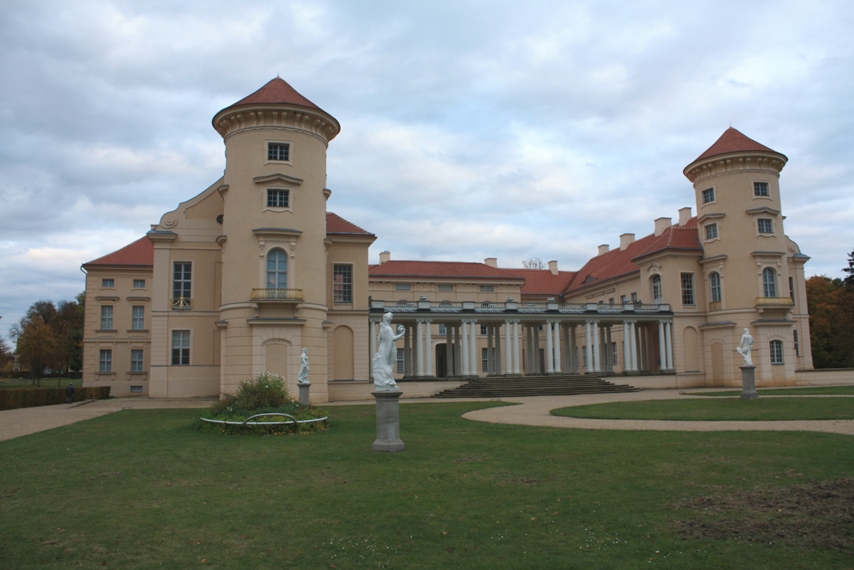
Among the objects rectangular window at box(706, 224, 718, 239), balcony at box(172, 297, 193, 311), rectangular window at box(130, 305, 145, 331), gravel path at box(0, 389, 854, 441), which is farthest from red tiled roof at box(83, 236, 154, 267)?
rectangular window at box(706, 224, 718, 239)

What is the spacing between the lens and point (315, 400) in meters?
32.2

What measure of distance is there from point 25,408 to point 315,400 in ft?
47.2

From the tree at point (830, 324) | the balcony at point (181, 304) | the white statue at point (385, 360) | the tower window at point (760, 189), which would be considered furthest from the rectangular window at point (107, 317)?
the tree at point (830, 324)

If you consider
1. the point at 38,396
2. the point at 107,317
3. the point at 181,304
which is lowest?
the point at 38,396

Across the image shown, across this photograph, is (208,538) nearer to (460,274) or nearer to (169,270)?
(169,270)

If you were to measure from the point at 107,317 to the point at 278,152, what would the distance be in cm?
2363

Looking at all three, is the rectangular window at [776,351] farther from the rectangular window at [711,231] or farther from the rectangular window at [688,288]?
the rectangular window at [711,231]

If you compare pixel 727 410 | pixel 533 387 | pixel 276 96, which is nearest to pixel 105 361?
pixel 276 96

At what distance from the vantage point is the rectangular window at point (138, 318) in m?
47.8

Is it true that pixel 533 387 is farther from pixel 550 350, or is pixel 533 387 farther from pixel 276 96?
pixel 276 96

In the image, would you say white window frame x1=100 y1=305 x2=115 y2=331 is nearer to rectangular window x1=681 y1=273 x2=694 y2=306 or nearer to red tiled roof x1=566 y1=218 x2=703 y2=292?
red tiled roof x1=566 y1=218 x2=703 y2=292

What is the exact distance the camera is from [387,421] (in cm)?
1434

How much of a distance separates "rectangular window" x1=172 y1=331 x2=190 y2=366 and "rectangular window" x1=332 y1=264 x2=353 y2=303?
855 cm

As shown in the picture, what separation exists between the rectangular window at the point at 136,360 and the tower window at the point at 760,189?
44.5 meters
